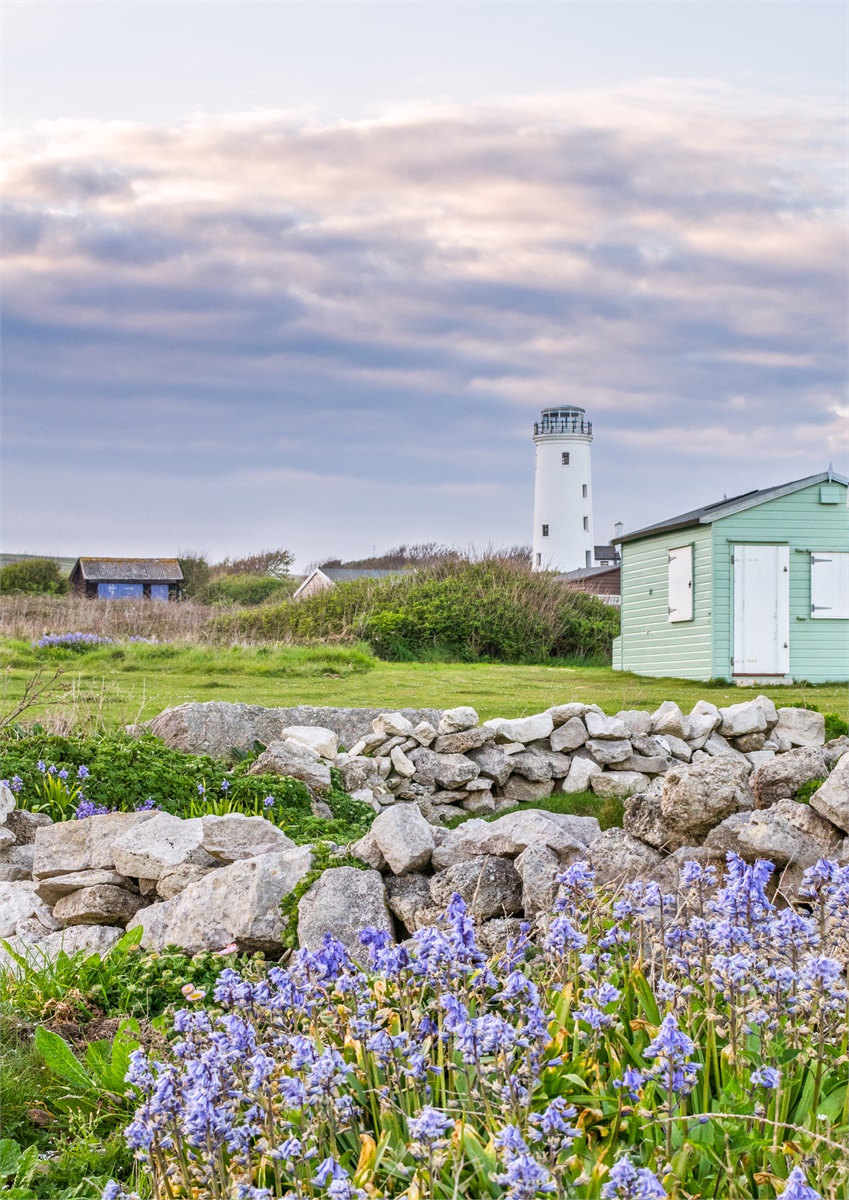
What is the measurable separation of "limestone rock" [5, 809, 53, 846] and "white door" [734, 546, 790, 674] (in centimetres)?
1303

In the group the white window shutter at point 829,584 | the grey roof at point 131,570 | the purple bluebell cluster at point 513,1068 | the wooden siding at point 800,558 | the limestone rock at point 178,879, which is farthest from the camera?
the grey roof at point 131,570

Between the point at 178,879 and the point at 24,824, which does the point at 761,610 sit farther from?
the point at 178,879

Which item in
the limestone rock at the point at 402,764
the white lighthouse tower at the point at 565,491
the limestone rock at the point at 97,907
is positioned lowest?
the limestone rock at the point at 97,907

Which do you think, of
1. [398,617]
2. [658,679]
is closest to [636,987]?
Result: [658,679]

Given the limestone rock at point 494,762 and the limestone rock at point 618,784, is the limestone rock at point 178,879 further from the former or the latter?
the limestone rock at point 618,784

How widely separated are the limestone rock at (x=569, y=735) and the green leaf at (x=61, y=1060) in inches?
241

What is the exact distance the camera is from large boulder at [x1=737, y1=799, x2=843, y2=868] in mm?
A: 4164

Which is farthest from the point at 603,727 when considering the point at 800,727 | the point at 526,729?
the point at 800,727

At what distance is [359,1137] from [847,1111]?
0.93 metres

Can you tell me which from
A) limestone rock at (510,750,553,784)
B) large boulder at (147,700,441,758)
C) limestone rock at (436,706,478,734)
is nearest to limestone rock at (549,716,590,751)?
limestone rock at (510,750,553,784)

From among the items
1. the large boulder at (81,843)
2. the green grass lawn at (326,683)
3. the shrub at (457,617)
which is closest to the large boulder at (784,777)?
the large boulder at (81,843)

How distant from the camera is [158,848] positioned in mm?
4887

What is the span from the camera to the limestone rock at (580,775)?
8.74m

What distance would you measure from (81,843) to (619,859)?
2.72m
